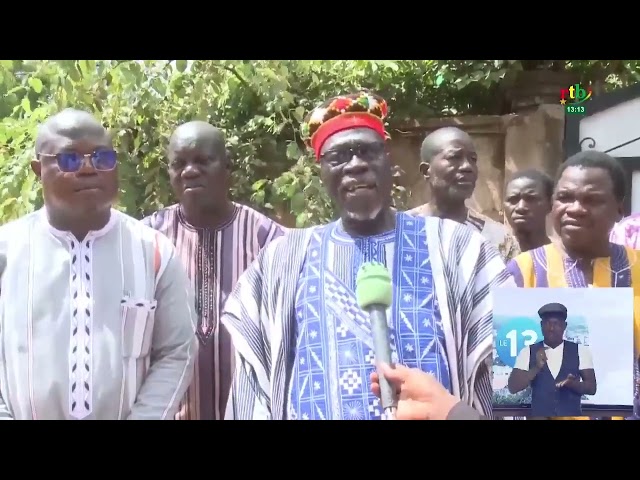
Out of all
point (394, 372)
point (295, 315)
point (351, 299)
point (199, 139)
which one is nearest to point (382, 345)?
point (394, 372)

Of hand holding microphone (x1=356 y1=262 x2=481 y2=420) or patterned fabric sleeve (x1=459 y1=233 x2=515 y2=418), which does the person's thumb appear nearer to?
hand holding microphone (x1=356 y1=262 x2=481 y2=420)

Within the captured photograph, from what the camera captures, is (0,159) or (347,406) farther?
(0,159)

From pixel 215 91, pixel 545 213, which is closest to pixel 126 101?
pixel 215 91

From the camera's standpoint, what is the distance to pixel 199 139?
137 inches

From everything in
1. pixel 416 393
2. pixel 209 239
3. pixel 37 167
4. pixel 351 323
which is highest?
pixel 37 167

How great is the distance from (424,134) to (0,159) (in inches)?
81.0

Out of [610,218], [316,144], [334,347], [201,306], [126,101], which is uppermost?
[126,101]

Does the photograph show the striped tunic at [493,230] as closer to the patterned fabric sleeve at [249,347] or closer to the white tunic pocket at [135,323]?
the patterned fabric sleeve at [249,347]

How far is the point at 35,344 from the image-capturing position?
11.1 ft

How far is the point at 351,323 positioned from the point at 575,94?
1529 millimetres

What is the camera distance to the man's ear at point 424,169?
11.5 feet

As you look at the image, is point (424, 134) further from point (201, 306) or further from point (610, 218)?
point (201, 306)

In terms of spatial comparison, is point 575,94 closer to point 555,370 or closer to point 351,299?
point 555,370
